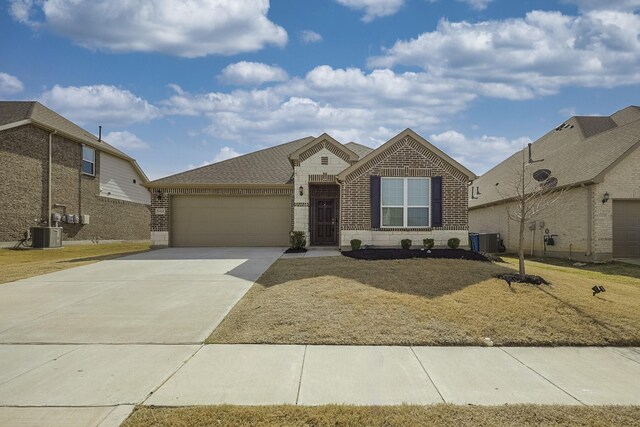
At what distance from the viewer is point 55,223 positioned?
20812 mm

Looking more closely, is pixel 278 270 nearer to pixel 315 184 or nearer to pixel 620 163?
pixel 315 184

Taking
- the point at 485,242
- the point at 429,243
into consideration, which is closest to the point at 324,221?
the point at 429,243

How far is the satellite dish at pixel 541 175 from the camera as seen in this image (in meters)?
19.6

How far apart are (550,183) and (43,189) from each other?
23.8 meters

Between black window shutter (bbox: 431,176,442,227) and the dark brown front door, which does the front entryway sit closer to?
the dark brown front door

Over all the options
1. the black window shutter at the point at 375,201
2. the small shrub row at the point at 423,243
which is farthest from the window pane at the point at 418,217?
the black window shutter at the point at 375,201

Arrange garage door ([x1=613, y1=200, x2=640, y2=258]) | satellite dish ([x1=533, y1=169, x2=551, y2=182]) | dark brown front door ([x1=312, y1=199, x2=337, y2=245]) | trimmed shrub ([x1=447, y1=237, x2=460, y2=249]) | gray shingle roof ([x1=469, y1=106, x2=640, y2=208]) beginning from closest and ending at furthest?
trimmed shrub ([x1=447, y1=237, x2=460, y2=249])
garage door ([x1=613, y1=200, x2=640, y2=258])
gray shingle roof ([x1=469, y1=106, x2=640, y2=208])
dark brown front door ([x1=312, y1=199, x2=337, y2=245])
satellite dish ([x1=533, y1=169, x2=551, y2=182])

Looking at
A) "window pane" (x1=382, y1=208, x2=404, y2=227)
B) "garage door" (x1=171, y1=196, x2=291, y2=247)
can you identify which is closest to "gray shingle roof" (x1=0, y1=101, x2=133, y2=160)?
"garage door" (x1=171, y1=196, x2=291, y2=247)

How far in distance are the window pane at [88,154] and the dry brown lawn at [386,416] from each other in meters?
23.6

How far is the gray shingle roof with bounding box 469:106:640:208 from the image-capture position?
16.3m

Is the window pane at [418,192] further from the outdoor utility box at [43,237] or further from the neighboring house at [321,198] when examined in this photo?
the outdoor utility box at [43,237]

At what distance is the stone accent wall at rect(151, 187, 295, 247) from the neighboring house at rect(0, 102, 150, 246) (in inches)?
217

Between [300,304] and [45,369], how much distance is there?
12.5 feet

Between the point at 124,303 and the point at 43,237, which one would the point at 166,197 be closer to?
the point at 43,237
